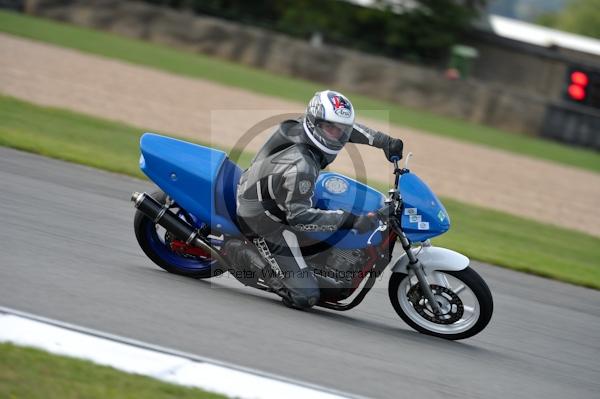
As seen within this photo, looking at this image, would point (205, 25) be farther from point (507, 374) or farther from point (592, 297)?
point (507, 374)

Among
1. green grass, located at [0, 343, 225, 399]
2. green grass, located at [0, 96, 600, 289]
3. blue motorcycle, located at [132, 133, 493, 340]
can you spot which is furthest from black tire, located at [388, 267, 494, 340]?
green grass, located at [0, 96, 600, 289]

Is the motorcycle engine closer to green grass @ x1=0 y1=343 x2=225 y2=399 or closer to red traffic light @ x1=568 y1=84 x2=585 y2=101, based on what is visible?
green grass @ x1=0 y1=343 x2=225 y2=399

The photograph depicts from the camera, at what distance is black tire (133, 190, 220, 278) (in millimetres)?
6977

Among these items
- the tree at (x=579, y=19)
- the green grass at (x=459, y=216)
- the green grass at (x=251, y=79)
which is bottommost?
the green grass at (x=251, y=79)

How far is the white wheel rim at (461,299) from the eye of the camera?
6.48m

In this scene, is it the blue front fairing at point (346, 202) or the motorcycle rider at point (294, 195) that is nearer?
the motorcycle rider at point (294, 195)

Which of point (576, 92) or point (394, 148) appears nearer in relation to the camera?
point (394, 148)

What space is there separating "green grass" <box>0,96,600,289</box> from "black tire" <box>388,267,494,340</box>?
3.54 metres

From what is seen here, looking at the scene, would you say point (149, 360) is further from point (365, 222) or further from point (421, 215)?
point (421, 215)

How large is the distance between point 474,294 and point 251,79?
72.5 ft

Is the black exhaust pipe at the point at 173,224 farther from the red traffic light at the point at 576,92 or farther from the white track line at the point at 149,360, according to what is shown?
the red traffic light at the point at 576,92

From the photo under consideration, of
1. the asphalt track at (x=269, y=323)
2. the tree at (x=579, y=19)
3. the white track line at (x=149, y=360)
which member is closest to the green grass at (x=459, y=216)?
the asphalt track at (x=269, y=323)

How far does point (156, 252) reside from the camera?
7.08m

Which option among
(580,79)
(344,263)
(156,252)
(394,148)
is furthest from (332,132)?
(580,79)
